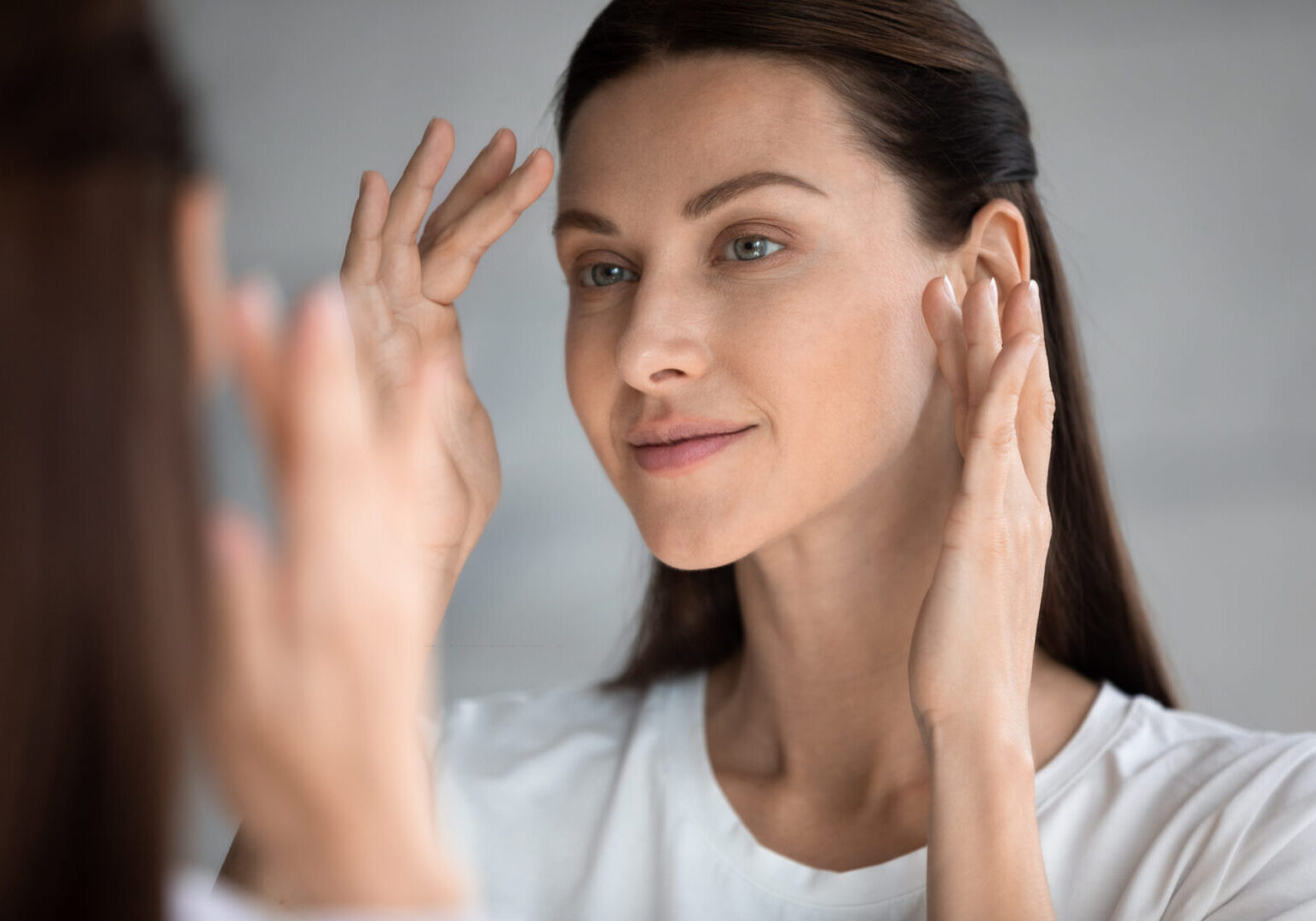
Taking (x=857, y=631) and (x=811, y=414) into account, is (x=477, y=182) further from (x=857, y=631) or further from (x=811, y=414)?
(x=857, y=631)

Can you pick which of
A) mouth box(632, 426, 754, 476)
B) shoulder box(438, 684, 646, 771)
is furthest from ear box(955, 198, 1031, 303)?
→ shoulder box(438, 684, 646, 771)

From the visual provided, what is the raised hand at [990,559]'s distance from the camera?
119 centimetres

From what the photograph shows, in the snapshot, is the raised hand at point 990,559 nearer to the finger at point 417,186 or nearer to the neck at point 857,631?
the neck at point 857,631

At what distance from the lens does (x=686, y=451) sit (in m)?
1.35

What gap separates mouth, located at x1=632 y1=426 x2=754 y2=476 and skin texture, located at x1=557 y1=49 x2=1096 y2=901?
15mm

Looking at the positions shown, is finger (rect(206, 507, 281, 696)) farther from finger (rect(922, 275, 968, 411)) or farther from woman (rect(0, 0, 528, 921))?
finger (rect(922, 275, 968, 411))

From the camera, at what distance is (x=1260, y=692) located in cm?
248

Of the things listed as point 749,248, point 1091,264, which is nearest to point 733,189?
point 749,248

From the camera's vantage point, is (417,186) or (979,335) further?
(417,186)

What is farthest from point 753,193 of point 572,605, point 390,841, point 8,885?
point 572,605

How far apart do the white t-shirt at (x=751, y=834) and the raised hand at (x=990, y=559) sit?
0.21 m

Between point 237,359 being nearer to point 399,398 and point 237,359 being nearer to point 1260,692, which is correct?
point 399,398

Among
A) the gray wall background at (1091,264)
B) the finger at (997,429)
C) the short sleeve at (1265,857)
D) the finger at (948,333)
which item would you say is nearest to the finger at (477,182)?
the finger at (948,333)

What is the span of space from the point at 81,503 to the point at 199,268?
0.14m
